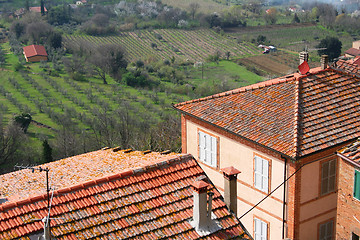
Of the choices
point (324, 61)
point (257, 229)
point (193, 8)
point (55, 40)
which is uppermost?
point (324, 61)

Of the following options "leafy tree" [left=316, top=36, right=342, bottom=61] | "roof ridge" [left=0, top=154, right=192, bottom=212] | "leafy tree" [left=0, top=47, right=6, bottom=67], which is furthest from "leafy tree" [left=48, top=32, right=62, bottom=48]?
"roof ridge" [left=0, top=154, right=192, bottom=212]

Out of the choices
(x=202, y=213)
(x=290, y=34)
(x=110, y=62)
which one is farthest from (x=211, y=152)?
(x=290, y=34)

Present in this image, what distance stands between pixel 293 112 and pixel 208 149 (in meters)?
3.67

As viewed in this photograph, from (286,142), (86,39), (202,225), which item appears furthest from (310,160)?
(86,39)

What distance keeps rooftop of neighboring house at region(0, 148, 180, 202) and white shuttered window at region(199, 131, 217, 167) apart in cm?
225

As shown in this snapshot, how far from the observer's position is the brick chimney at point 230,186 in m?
13.6

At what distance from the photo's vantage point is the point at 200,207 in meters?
12.9

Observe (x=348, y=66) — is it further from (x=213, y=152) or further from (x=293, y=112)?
(x=213, y=152)

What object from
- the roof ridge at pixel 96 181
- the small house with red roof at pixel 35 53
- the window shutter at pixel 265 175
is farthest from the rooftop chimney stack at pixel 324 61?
the small house with red roof at pixel 35 53

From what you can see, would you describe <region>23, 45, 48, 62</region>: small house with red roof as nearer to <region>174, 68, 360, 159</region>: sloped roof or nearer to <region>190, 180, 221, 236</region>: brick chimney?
<region>174, 68, 360, 159</region>: sloped roof

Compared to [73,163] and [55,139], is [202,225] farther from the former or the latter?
[55,139]

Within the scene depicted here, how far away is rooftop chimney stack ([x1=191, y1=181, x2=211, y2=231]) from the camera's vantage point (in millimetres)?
12663

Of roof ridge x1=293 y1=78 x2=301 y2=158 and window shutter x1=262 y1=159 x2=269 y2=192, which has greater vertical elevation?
roof ridge x1=293 y1=78 x2=301 y2=158

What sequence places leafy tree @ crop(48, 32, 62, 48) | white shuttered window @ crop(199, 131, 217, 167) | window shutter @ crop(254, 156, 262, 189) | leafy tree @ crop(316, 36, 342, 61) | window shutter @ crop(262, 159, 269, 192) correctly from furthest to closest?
leafy tree @ crop(48, 32, 62, 48) < leafy tree @ crop(316, 36, 342, 61) < white shuttered window @ crop(199, 131, 217, 167) < window shutter @ crop(254, 156, 262, 189) < window shutter @ crop(262, 159, 269, 192)
